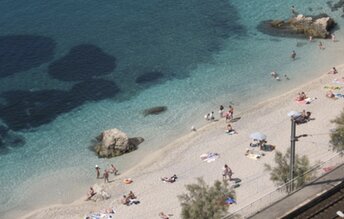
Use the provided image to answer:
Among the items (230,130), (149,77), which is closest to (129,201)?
(230,130)

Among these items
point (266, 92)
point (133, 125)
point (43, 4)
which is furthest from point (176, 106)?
point (43, 4)

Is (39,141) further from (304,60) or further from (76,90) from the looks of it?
(304,60)

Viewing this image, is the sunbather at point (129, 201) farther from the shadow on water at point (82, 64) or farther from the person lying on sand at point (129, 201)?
the shadow on water at point (82, 64)

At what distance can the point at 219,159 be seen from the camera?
49.2 m

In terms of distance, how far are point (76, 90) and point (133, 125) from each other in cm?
934

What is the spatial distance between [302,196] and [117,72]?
120 ft

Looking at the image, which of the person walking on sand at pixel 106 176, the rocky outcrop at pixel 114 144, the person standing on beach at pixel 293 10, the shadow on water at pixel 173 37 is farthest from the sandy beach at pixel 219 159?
the person standing on beach at pixel 293 10

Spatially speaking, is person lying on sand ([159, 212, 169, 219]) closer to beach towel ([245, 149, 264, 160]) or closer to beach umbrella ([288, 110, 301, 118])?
beach towel ([245, 149, 264, 160])

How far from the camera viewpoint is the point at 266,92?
5956 centimetres

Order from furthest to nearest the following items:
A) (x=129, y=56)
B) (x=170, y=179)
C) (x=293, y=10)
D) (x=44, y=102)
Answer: (x=293, y=10) → (x=129, y=56) → (x=44, y=102) → (x=170, y=179)

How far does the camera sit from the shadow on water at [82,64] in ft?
213

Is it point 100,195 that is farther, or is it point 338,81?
point 338,81

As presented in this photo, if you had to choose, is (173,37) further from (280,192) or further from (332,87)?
(280,192)

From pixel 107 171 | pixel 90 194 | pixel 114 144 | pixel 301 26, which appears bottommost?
pixel 90 194
